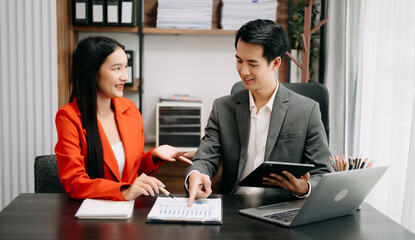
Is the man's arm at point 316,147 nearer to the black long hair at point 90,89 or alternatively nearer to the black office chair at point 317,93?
the black office chair at point 317,93

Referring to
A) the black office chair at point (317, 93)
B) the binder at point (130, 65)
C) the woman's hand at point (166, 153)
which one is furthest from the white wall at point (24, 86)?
the black office chair at point (317, 93)

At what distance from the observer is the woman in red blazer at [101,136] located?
132 centimetres

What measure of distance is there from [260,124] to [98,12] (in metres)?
1.61

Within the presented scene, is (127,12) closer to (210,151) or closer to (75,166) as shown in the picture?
(210,151)

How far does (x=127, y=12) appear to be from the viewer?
272cm

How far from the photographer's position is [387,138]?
6.54ft

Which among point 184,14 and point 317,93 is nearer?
point 317,93

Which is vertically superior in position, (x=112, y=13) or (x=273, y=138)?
(x=112, y=13)

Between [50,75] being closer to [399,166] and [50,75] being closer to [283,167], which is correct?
[283,167]

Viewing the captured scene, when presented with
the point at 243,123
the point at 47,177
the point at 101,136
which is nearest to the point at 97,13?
the point at 47,177

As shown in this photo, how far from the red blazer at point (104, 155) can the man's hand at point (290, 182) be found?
0.47m

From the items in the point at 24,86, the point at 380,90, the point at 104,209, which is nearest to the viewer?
the point at 104,209

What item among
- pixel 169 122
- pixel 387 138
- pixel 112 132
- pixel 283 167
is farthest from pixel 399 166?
pixel 169 122

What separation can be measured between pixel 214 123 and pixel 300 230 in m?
0.75
